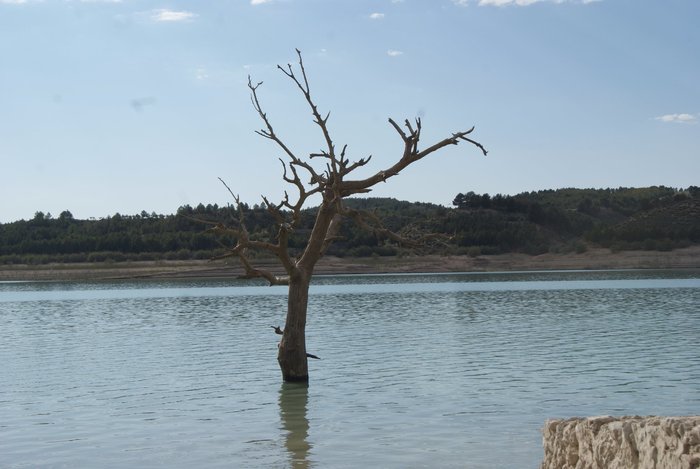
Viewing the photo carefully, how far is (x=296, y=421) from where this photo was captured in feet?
43.1

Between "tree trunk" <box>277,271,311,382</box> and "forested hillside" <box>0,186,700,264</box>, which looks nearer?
"tree trunk" <box>277,271,311,382</box>

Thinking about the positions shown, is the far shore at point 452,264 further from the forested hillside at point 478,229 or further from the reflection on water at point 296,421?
the reflection on water at point 296,421

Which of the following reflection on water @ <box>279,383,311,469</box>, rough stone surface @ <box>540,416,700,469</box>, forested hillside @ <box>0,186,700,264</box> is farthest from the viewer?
forested hillside @ <box>0,186,700,264</box>

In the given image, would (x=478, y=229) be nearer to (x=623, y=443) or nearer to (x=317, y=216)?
(x=317, y=216)

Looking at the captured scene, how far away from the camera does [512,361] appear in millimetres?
19281

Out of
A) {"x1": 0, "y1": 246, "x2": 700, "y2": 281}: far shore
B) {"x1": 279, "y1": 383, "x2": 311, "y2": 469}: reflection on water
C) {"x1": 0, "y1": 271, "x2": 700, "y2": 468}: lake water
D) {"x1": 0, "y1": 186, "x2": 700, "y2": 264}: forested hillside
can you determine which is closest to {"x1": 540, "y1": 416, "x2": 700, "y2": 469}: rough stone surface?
{"x1": 0, "y1": 271, "x2": 700, "y2": 468}: lake water

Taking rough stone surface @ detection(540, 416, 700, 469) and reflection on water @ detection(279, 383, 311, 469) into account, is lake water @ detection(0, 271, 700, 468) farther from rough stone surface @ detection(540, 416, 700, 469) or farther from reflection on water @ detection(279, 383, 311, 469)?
rough stone surface @ detection(540, 416, 700, 469)

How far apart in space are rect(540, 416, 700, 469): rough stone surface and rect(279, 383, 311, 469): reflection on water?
4.69 m

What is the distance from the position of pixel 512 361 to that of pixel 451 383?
3335mm

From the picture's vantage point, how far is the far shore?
83.8 meters

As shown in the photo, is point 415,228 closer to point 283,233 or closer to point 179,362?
point 283,233

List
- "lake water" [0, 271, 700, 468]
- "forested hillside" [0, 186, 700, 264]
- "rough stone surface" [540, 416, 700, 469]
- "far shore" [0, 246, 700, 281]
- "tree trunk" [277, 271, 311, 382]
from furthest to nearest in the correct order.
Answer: "forested hillside" [0, 186, 700, 264], "far shore" [0, 246, 700, 281], "tree trunk" [277, 271, 311, 382], "lake water" [0, 271, 700, 468], "rough stone surface" [540, 416, 700, 469]

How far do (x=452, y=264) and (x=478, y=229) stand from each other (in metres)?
6.93

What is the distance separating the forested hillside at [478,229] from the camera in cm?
8869
